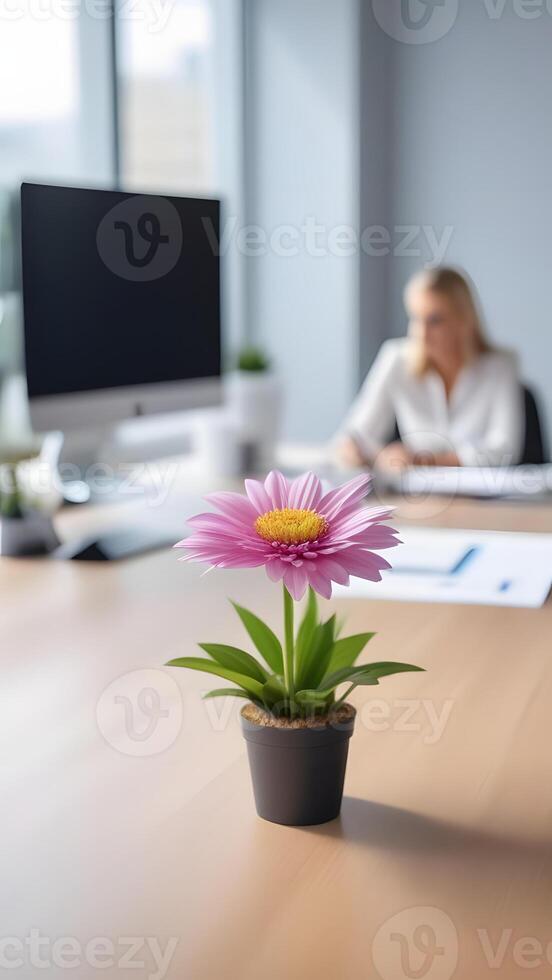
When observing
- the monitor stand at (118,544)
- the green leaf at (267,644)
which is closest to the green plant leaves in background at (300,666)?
the green leaf at (267,644)

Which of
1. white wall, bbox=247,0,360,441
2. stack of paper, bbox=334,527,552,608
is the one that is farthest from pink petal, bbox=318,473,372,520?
white wall, bbox=247,0,360,441

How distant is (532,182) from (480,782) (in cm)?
333

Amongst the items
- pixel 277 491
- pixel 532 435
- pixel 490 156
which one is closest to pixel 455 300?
pixel 532 435

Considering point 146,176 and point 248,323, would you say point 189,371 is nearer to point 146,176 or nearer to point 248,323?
point 146,176

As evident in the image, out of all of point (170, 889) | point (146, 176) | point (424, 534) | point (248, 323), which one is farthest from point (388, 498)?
point (248, 323)

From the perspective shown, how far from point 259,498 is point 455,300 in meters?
2.23

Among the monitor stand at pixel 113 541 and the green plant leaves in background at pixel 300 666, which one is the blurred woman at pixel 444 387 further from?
the green plant leaves in background at pixel 300 666

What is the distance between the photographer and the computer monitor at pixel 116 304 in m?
1.64

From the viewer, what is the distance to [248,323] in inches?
161

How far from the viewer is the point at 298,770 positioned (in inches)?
30.7

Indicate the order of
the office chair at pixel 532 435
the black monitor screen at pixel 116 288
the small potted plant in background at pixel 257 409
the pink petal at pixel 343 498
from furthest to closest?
1. the office chair at pixel 532 435
2. the small potted plant in background at pixel 257 409
3. the black monitor screen at pixel 116 288
4. the pink petal at pixel 343 498

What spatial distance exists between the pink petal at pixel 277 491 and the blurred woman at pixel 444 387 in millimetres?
2002

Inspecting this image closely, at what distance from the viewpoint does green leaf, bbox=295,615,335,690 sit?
2.62 ft

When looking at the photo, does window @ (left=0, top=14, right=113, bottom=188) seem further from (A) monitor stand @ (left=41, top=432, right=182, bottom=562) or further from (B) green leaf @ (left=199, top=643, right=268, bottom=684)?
(B) green leaf @ (left=199, top=643, right=268, bottom=684)
